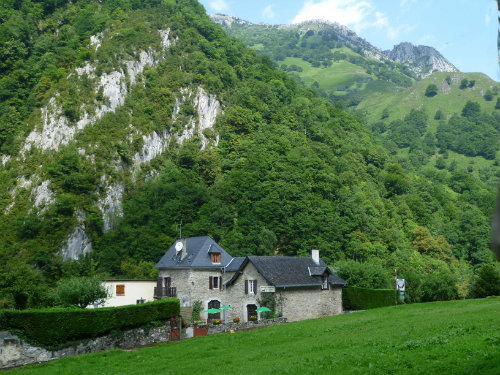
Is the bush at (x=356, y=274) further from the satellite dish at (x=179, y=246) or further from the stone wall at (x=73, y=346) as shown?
the stone wall at (x=73, y=346)

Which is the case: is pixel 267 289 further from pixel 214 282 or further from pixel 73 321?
pixel 73 321

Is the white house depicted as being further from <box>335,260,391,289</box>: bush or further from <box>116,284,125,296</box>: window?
<box>335,260,391,289</box>: bush

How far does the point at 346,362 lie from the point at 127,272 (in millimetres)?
58050

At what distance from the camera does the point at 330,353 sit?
63.4 ft

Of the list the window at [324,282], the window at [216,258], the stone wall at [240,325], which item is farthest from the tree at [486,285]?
the window at [216,258]

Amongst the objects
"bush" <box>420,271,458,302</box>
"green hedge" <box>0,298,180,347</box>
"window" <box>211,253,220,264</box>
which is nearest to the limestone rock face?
"window" <box>211,253,220,264</box>

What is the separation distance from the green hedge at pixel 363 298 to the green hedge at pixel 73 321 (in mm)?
23931

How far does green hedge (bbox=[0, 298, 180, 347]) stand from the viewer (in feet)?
90.0

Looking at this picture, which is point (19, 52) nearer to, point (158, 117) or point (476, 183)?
point (158, 117)

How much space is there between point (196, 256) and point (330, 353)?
28.6 metres

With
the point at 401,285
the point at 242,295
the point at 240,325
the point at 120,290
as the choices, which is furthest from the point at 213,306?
the point at 401,285

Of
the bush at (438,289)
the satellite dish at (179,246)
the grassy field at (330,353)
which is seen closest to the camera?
the grassy field at (330,353)

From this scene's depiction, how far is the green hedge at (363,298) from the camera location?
50219mm

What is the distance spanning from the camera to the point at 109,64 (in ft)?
325
